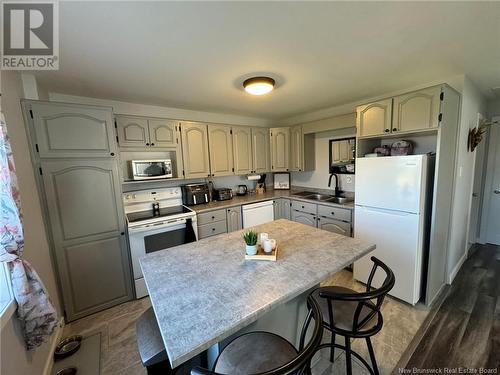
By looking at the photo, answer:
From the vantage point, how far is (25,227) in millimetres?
A: 1520

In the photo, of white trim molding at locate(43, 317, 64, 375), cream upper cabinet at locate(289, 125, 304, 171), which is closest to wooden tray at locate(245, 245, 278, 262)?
white trim molding at locate(43, 317, 64, 375)

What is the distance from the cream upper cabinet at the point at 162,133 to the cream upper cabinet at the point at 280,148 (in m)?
1.79

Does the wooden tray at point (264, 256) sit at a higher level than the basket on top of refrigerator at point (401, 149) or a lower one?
lower

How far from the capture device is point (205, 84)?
221cm

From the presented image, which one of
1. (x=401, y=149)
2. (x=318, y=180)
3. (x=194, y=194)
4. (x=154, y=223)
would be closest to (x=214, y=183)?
(x=194, y=194)

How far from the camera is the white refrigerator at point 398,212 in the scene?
2.01 m

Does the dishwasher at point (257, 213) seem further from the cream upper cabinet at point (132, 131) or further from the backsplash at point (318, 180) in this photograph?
the cream upper cabinet at point (132, 131)

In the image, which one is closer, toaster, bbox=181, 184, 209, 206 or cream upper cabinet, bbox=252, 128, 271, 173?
toaster, bbox=181, 184, 209, 206

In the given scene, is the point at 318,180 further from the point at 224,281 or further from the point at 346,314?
the point at 224,281

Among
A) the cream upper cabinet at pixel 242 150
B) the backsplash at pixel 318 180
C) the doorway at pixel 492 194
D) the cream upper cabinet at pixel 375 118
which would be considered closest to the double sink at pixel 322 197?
the backsplash at pixel 318 180

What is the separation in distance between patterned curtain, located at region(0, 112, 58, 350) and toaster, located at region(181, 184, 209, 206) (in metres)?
1.94

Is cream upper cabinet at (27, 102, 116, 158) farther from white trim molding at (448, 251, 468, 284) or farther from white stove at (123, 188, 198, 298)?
white trim molding at (448, 251, 468, 284)

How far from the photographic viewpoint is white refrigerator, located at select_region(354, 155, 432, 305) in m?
2.01

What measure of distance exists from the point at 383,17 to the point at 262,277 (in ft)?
5.50
